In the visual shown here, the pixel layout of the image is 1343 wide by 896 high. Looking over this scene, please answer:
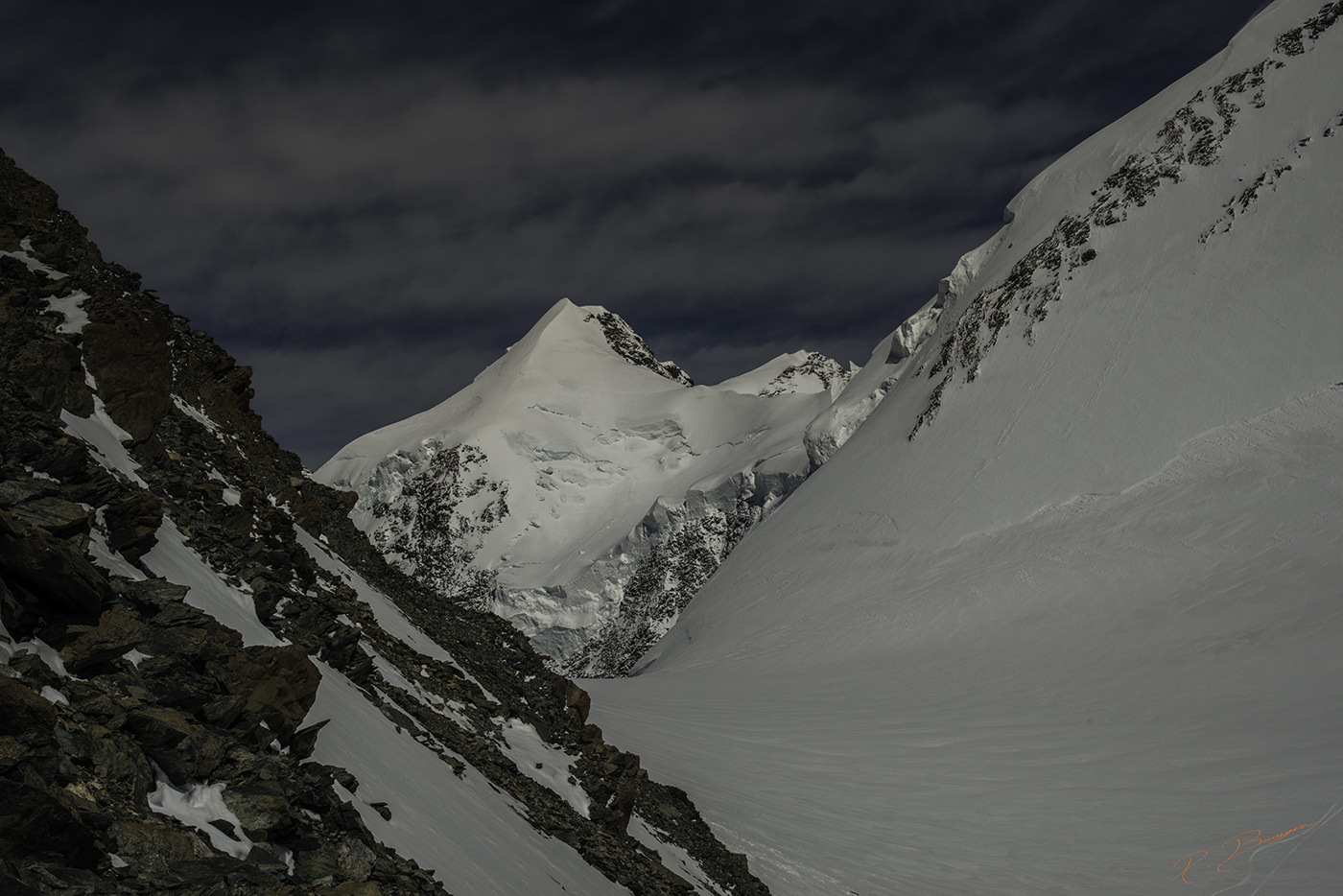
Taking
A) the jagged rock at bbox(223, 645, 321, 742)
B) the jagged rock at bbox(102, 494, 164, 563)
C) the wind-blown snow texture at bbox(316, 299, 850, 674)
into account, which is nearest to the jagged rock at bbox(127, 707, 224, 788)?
the jagged rock at bbox(223, 645, 321, 742)

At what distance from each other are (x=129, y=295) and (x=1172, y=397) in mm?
27075

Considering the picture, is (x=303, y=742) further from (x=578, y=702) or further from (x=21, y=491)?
(x=578, y=702)

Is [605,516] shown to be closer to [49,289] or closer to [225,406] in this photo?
[225,406]

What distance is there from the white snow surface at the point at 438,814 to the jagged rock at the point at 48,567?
2.24 meters

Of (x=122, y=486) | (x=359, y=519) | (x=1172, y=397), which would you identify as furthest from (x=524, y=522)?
(x=122, y=486)

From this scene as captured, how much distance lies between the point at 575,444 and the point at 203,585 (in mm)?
85885

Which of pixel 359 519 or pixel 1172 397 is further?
pixel 359 519

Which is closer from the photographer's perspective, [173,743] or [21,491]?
[173,743]

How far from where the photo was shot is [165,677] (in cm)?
565

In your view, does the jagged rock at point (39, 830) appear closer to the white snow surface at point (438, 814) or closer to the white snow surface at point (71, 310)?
the white snow surface at point (438, 814)

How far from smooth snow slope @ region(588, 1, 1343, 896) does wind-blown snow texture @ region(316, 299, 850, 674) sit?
3404 cm

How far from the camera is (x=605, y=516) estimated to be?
8788cm
